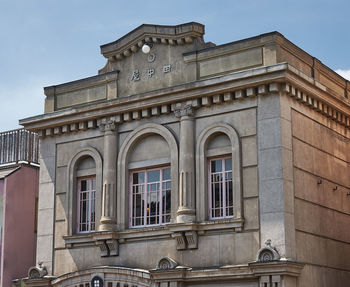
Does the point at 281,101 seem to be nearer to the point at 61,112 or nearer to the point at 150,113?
the point at 150,113

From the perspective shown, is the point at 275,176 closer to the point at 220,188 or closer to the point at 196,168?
the point at 220,188

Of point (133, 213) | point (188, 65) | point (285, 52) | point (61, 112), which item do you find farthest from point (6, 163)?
point (285, 52)

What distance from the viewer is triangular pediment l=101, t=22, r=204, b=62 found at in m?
24.5

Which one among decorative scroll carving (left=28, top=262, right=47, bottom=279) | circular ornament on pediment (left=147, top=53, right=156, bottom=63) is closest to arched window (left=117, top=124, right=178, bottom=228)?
circular ornament on pediment (left=147, top=53, right=156, bottom=63)

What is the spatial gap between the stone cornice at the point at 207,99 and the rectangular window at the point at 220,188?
78.3 inches

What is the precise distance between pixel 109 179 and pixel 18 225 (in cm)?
643

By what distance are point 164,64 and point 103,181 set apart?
14.8 feet

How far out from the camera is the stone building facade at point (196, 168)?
22000 millimetres

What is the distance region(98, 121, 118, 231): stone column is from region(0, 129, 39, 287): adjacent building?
6.01 meters

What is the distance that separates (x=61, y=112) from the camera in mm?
26547

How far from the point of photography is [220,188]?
75.8ft

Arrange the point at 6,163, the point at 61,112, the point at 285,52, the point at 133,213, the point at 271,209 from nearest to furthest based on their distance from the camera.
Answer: the point at 271,209, the point at 285,52, the point at 133,213, the point at 61,112, the point at 6,163

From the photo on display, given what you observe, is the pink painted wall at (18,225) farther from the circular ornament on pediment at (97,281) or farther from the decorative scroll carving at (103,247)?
the decorative scroll carving at (103,247)

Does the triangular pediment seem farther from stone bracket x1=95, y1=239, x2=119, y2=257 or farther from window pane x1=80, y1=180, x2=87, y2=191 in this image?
stone bracket x1=95, y1=239, x2=119, y2=257
